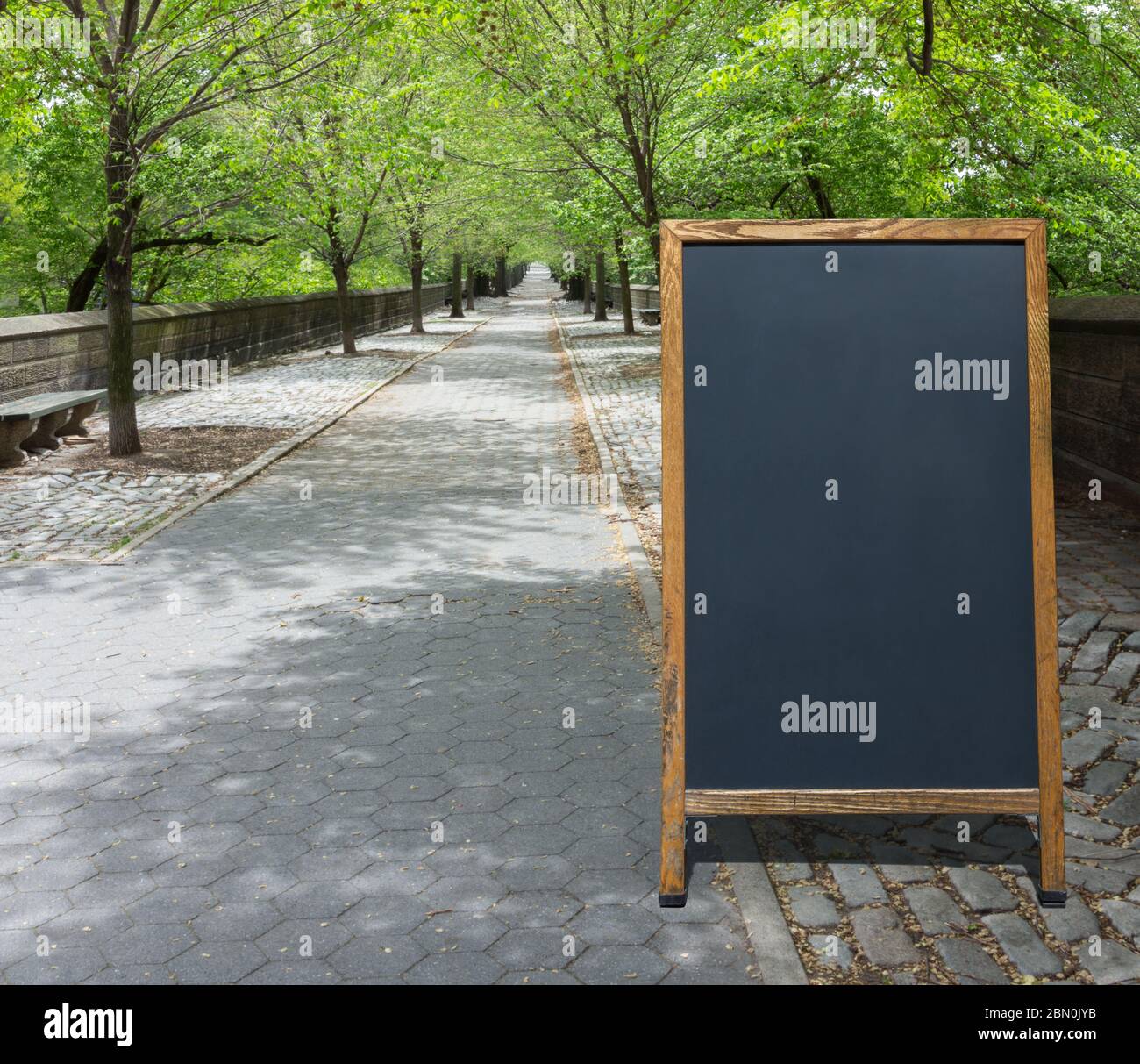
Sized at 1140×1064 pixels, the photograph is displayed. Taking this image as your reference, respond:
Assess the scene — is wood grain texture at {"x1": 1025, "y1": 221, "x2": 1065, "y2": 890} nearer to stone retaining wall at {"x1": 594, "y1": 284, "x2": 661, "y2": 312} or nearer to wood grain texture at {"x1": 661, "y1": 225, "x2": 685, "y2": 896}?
wood grain texture at {"x1": 661, "y1": 225, "x2": 685, "y2": 896}

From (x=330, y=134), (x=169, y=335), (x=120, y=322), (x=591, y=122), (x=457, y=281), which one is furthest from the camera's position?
(x=457, y=281)

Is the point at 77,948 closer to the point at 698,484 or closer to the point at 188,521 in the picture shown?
the point at 698,484

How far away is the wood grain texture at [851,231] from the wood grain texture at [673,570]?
3.0 inches

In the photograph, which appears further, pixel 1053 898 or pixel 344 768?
pixel 344 768

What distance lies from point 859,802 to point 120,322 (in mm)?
11755

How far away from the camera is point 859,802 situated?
411 centimetres

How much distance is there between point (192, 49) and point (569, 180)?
13708mm

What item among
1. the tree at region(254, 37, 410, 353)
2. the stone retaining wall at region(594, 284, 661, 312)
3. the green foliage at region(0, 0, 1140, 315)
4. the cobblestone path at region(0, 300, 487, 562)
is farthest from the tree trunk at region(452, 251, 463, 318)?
the tree at region(254, 37, 410, 353)

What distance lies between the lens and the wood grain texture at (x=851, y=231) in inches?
157

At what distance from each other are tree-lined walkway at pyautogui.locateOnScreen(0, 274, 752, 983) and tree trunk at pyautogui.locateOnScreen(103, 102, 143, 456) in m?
3.87

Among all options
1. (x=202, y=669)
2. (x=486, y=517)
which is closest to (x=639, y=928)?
(x=202, y=669)

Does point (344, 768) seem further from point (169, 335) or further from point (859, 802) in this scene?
point (169, 335)

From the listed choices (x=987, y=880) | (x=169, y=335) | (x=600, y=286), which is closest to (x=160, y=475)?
(x=169, y=335)

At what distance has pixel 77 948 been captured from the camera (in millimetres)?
3908
